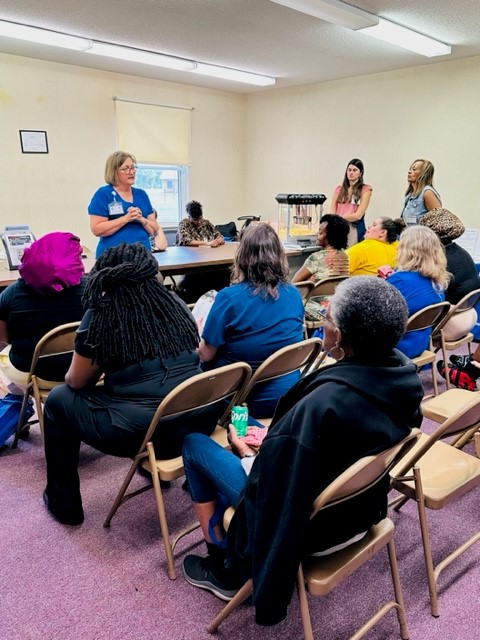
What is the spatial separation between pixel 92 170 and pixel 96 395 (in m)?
4.82

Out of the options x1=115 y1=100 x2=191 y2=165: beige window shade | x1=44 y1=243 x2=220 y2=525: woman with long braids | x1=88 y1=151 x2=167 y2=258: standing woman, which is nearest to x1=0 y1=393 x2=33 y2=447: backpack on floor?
x1=44 y1=243 x2=220 y2=525: woman with long braids

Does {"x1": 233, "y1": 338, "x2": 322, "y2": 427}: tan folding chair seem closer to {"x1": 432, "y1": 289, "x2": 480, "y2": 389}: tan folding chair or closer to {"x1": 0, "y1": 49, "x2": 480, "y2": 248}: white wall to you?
{"x1": 432, "y1": 289, "x2": 480, "y2": 389}: tan folding chair

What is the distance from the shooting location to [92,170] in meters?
5.84

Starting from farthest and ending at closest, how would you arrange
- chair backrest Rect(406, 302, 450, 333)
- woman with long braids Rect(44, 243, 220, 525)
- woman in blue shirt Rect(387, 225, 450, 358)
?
woman in blue shirt Rect(387, 225, 450, 358), chair backrest Rect(406, 302, 450, 333), woman with long braids Rect(44, 243, 220, 525)

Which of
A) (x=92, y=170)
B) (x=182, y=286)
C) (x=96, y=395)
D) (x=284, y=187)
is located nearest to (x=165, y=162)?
(x=92, y=170)

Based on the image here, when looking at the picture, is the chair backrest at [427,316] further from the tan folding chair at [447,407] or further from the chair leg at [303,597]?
the chair leg at [303,597]

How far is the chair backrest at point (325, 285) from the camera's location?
3.13 m

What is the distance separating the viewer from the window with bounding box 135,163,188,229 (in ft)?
21.4

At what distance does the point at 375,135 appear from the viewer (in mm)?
5668

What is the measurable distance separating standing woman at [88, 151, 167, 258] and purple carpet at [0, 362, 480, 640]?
182 cm

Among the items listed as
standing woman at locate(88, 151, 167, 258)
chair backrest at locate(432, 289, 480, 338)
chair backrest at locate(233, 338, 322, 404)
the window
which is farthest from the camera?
the window

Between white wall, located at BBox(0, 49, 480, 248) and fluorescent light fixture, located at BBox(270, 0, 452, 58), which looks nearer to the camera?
fluorescent light fixture, located at BBox(270, 0, 452, 58)

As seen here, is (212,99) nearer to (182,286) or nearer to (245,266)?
(182,286)

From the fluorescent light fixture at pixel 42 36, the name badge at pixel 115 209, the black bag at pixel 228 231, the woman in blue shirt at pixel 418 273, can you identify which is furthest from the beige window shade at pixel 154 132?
the woman in blue shirt at pixel 418 273
